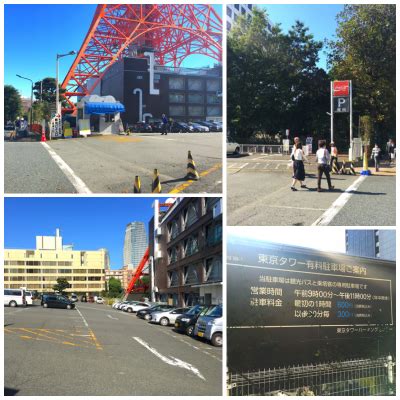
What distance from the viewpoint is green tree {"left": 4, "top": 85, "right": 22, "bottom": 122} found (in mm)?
7585

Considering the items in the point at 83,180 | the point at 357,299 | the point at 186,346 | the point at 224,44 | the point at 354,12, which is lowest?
the point at 186,346

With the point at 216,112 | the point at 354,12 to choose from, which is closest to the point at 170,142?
the point at 216,112

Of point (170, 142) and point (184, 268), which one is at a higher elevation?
point (170, 142)

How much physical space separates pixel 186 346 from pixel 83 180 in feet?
9.98

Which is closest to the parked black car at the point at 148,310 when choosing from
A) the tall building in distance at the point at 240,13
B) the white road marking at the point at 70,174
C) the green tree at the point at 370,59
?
the white road marking at the point at 70,174

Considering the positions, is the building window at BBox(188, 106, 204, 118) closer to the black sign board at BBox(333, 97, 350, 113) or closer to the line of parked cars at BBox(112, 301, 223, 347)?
the black sign board at BBox(333, 97, 350, 113)

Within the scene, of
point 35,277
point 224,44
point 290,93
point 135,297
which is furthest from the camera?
point 135,297

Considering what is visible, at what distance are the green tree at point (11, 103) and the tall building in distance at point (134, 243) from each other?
2.46 metres

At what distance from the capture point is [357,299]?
7496mm

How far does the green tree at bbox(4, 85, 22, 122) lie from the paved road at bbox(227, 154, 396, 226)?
341 centimetres

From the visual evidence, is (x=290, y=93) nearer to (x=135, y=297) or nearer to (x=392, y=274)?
(x=392, y=274)

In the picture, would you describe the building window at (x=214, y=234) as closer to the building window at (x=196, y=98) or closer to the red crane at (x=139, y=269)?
the red crane at (x=139, y=269)

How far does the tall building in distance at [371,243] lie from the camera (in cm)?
743

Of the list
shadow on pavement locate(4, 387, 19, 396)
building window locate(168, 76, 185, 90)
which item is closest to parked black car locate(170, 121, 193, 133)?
building window locate(168, 76, 185, 90)
